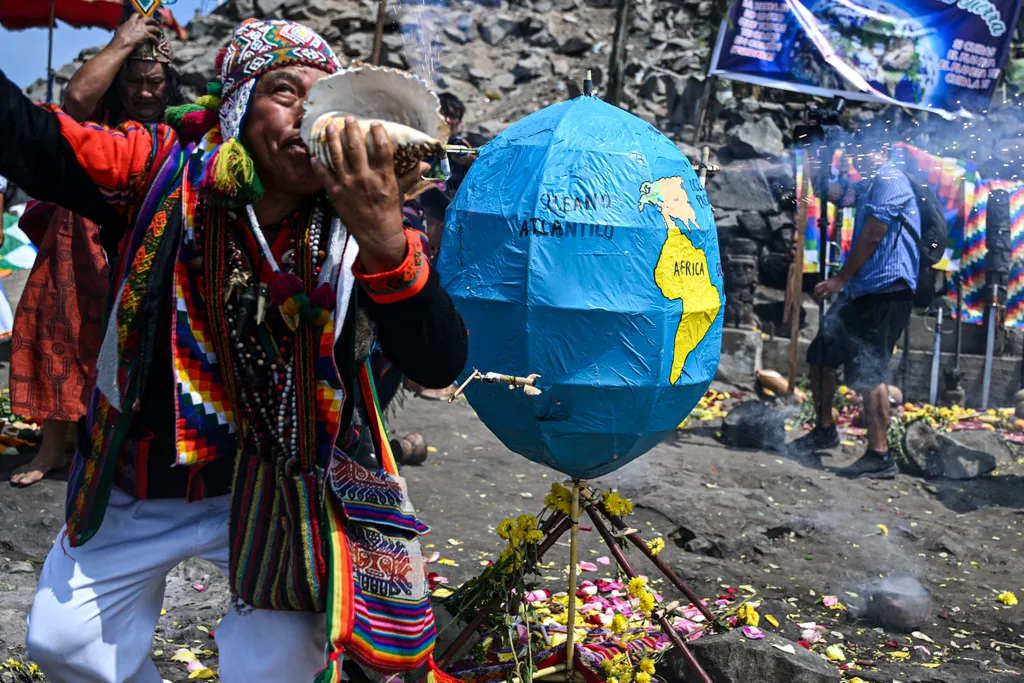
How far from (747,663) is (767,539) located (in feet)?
7.05

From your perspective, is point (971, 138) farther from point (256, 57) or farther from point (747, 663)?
point (256, 57)

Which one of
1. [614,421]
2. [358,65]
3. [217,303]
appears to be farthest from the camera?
[614,421]

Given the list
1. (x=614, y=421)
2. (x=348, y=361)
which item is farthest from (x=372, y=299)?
(x=614, y=421)

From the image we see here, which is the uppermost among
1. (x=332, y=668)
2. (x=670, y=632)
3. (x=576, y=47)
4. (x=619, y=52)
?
(x=576, y=47)

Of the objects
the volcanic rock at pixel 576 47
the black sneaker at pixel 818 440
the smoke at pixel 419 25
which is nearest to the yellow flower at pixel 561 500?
the black sneaker at pixel 818 440

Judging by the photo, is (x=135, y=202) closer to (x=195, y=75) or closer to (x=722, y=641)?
(x=722, y=641)

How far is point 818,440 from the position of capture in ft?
26.8

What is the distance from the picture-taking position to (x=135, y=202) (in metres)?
2.21

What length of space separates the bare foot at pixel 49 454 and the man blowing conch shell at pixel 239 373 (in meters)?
3.17

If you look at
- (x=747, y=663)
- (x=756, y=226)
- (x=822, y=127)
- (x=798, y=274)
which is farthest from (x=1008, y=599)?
(x=756, y=226)

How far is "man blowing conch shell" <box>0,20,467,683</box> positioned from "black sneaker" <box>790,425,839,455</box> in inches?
253

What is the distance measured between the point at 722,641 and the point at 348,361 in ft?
6.70

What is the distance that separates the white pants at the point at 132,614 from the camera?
2141 millimetres

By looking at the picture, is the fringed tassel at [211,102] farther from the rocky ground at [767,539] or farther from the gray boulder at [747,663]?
the gray boulder at [747,663]
